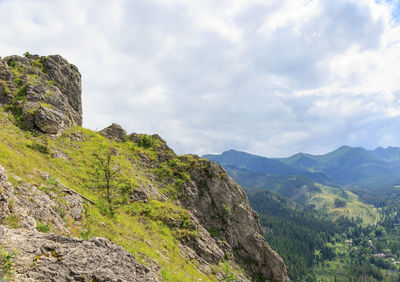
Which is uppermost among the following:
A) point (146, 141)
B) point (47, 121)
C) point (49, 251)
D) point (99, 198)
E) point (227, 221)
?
point (47, 121)

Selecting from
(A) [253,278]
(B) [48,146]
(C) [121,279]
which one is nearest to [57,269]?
(C) [121,279]

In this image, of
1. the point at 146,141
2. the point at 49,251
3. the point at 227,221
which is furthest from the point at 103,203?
the point at 146,141

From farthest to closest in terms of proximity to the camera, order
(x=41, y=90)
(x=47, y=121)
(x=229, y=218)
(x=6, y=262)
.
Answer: (x=229, y=218) < (x=41, y=90) < (x=47, y=121) < (x=6, y=262)

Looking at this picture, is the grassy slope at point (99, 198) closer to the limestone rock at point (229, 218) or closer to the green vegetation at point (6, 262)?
the limestone rock at point (229, 218)

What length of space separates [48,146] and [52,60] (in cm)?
3073

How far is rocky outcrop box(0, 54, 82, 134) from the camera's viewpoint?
31.9 metres

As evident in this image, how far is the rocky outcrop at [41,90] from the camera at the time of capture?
31891 mm

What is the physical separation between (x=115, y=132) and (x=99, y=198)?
28533 millimetres

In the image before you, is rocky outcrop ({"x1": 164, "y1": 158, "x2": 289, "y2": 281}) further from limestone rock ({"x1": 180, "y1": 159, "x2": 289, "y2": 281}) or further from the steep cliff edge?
the steep cliff edge

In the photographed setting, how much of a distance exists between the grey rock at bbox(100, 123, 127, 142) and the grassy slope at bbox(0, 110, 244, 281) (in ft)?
21.8

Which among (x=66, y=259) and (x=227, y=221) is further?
(x=227, y=221)

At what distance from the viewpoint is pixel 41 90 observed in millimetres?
38094

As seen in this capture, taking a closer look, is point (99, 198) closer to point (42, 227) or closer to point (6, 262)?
point (42, 227)

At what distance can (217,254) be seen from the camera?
32188 millimetres
